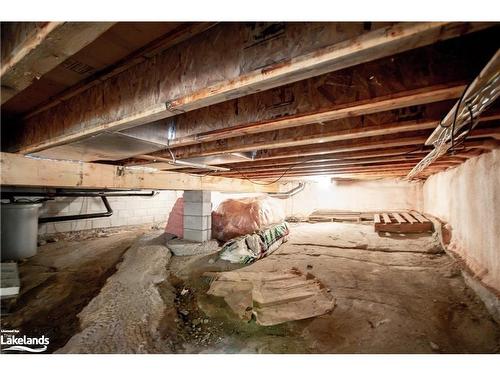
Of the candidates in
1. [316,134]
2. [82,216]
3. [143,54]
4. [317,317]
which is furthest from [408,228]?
[82,216]

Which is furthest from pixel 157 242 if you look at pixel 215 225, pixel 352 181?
pixel 352 181

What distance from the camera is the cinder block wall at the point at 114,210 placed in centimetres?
536

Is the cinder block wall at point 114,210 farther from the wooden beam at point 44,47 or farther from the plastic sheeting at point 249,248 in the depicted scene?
the wooden beam at point 44,47

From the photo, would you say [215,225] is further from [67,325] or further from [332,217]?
[332,217]

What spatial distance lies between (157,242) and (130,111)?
3.55 metres

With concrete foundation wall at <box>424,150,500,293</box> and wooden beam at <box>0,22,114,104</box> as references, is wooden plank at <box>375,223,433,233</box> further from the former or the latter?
wooden beam at <box>0,22,114,104</box>

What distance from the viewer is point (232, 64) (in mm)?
883

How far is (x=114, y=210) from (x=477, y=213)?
24.1 ft

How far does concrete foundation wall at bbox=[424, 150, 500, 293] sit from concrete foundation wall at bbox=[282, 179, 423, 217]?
3.05 meters

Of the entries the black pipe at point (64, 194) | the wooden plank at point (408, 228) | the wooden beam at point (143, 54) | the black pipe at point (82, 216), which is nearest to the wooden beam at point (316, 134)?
the wooden beam at point (143, 54)

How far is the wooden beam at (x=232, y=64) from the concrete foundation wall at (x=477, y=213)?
2.27 metres

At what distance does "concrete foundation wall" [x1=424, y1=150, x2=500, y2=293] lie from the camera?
2.12 meters

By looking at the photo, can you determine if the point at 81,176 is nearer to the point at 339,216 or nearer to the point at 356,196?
the point at 339,216

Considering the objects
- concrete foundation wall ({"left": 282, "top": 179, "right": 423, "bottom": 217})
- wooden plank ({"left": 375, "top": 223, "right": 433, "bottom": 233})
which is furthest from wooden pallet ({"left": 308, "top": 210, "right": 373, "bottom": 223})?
wooden plank ({"left": 375, "top": 223, "right": 433, "bottom": 233})
